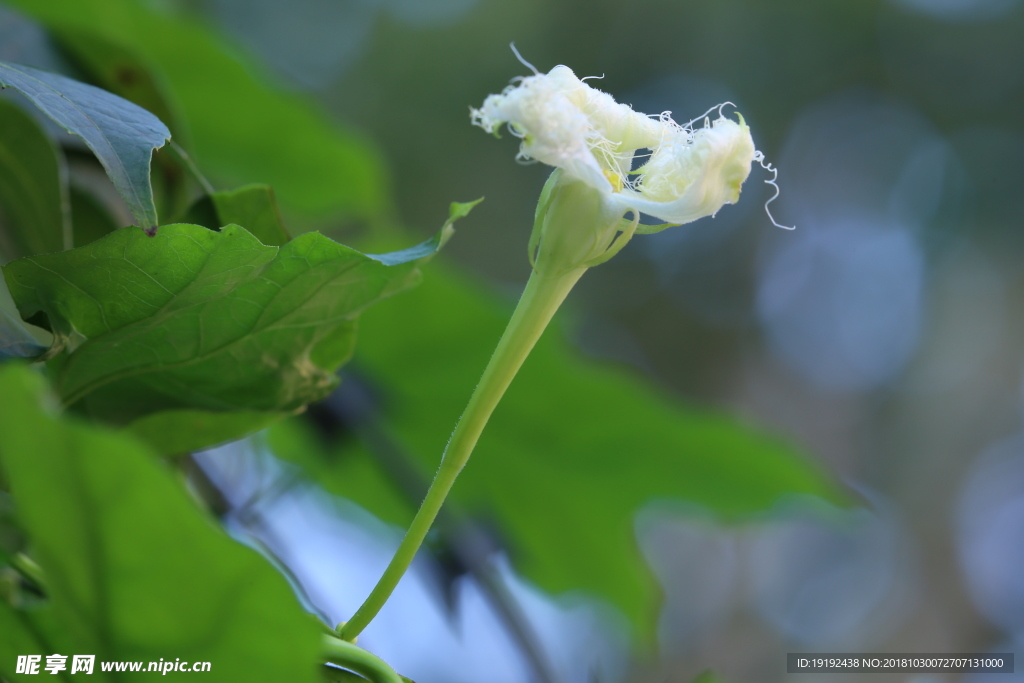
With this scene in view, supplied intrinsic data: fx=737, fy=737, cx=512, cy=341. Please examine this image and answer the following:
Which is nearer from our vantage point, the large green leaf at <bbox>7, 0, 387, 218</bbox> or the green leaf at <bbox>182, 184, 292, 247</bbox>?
the green leaf at <bbox>182, 184, 292, 247</bbox>

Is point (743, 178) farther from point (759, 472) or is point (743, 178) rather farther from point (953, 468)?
point (953, 468)

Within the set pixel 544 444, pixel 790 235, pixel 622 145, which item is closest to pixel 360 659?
pixel 622 145

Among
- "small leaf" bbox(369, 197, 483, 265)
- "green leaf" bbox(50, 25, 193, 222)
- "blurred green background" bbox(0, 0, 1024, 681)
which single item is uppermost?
"blurred green background" bbox(0, 0, 1024, 681)

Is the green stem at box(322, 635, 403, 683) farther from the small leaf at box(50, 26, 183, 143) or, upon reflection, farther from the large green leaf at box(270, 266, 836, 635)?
the large green leaf at box(270, 266, 836, 635)

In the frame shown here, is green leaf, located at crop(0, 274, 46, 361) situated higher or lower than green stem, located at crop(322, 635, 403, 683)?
higher

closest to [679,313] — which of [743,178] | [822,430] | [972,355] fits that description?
[822,430]

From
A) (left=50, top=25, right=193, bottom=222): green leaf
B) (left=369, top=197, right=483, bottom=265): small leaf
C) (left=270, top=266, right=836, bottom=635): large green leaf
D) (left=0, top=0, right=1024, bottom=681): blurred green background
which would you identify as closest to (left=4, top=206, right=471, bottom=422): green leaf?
(left=369, top=197, right=483, bottom=265): small leaf
